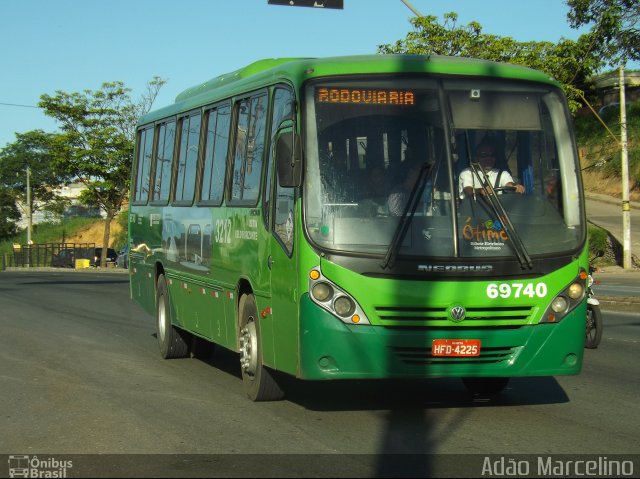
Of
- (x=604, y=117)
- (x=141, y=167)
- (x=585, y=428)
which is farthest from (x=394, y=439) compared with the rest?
(x=604, y=117)

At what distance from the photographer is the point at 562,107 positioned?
8844mm

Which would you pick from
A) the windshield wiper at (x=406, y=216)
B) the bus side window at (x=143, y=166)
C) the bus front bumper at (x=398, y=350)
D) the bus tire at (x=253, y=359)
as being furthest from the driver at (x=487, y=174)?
the bus side window at (x=143, y=166)

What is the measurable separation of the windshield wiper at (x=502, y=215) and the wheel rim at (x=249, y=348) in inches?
97.3

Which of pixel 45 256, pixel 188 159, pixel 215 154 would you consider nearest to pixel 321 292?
pixel 215 154

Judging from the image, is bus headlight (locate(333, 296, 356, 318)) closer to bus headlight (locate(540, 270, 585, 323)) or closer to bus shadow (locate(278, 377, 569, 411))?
bus shadow (locate(278, 377, 569, 411))

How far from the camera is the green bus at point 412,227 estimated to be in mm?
7922

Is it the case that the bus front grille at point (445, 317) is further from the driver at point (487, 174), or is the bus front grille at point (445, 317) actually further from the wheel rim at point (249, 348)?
the wheel rim at point (249, 348)

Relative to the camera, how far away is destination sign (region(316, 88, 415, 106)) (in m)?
8.35

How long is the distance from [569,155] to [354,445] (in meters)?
3.22

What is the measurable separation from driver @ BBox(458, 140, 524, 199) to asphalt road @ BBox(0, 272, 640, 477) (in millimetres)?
1849

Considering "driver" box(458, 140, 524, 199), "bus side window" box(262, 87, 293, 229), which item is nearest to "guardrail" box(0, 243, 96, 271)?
"bus side window" box(262, 87, 293, 229)

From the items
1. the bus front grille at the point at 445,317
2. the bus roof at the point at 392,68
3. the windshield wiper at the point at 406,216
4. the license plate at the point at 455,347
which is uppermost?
the bus roof at the point at 392,68

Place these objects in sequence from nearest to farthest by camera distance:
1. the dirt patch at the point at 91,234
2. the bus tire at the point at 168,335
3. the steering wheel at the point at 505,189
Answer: the steering wheel at the point at 505,189, the bus tire at the point at 168,335, the dirt patch at the point at 91,234

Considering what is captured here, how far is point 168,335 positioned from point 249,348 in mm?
3705
